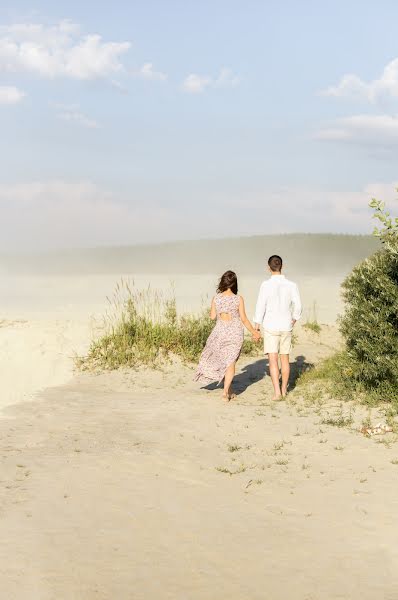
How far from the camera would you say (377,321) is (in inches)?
369

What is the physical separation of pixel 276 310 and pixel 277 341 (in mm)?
491

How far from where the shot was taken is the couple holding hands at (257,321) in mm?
10086

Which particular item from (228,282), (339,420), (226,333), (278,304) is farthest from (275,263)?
(339,420)

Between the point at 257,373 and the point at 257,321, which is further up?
the point at 257,321

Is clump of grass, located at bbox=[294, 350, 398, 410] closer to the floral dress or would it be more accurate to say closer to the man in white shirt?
the man in white shirt

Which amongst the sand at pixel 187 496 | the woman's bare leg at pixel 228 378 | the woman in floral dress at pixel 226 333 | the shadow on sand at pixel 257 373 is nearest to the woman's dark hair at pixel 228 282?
the woman in floral dress at pixel 226 333

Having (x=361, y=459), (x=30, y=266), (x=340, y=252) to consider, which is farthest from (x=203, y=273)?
(x=361, y=459)

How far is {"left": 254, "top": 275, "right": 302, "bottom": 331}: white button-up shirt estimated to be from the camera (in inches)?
396

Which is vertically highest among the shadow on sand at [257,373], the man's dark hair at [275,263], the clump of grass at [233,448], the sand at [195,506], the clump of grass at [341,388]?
the man's dark hair at [275,263]

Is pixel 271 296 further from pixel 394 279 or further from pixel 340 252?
pixel 340 252

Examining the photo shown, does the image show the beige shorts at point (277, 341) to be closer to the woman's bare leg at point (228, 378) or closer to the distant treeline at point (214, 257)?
the woman's bare leg at point (228, 378)

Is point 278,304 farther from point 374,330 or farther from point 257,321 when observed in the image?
point 374,330

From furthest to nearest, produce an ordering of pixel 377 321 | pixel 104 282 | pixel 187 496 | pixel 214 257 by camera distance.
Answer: pixel 214 257
pixel 104 282
pixel 377 321
pixel 187 496

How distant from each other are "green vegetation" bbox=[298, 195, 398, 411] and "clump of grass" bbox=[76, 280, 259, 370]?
3800 mm
